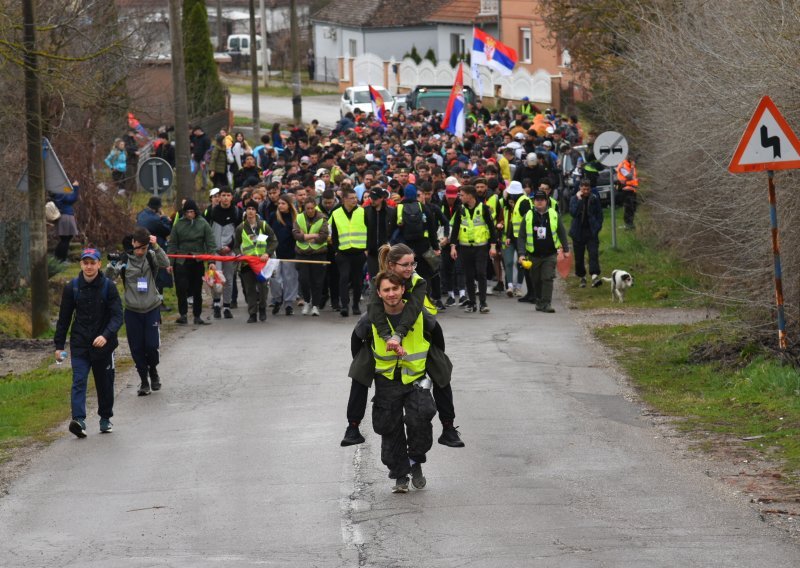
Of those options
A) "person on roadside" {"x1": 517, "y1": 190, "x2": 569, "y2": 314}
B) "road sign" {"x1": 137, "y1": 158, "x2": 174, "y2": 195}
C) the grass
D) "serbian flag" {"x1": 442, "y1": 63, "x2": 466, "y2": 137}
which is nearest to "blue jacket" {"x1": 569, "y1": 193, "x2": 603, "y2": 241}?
"person on roadside" {"x1": 517, "y1": 190, "x2": 569, "y2": 314}

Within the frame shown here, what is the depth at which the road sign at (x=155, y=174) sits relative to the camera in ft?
79.6

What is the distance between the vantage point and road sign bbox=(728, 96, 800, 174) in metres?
12.7

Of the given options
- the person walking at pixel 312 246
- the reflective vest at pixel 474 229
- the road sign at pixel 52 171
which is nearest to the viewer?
the road sign at pixel 52 171

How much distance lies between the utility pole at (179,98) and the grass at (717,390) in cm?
1176

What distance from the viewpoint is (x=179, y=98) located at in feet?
86.9

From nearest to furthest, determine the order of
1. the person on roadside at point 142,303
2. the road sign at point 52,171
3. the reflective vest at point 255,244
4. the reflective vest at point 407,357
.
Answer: the reflective vest at point 407,357 < the person on roadside at point 142,303 < the road sign at point 52,171 < the reflective vest at point 255,244

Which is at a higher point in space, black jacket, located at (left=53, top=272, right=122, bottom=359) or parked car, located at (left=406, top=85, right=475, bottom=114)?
parked car, located at (left=406, top=85, right=475, bottom=114)

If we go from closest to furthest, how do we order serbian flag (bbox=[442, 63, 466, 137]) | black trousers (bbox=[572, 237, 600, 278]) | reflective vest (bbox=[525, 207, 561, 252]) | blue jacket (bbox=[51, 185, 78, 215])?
1. reflective vest (bbox=[525, 207, 561, 252])
2. black trousers (bbox=[572, 237, 600, 278])
3. blue jacket (bbox=[51, 185, 78, 215])
4. serbian flag (bbox=[442, 63, 466, 137])

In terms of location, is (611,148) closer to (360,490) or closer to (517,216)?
(517,216)

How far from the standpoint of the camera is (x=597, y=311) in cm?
2081

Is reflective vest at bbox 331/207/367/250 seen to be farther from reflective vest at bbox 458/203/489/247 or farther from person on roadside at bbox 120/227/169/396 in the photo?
person on roadside at bbox 120/227/169/396

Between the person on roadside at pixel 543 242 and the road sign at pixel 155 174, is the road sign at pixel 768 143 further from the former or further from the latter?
the road sign at pixel 155 174

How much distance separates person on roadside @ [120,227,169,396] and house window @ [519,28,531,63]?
49.6 metres

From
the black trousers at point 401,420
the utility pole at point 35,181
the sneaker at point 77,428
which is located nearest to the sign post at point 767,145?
the black trousers at point 401,420
